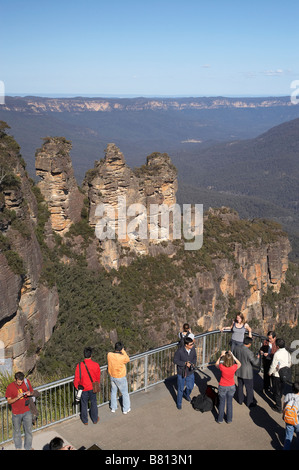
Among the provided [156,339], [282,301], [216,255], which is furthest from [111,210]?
[282,301]

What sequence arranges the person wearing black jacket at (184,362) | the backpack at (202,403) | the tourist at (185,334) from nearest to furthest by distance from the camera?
the person wearing black jacket at (184,362)
the backpack at (202,403)
the tourist at (185,334)

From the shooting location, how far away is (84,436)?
37.8ft

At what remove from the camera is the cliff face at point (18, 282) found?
20641 millimetres

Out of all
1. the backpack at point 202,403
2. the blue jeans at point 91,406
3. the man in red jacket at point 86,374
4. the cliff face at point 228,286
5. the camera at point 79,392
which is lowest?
the cliff face at point 228,286

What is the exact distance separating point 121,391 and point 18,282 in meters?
10.6

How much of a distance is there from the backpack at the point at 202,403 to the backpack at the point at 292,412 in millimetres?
2634

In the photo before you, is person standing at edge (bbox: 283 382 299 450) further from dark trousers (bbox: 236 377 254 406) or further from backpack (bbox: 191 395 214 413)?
backpack (bbox: 191 395 214 413)

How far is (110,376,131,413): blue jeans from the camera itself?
1222cm

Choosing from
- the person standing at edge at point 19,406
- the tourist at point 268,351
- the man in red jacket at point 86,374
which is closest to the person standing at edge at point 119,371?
the man in red jacket at point 86,374

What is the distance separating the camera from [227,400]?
1205cm

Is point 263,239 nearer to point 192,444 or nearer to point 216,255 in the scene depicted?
point 216,255

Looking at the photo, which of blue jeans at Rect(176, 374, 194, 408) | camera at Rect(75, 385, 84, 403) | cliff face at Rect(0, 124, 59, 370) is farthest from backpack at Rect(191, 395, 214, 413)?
cliff face at Rect(0, 124, 59, 370)

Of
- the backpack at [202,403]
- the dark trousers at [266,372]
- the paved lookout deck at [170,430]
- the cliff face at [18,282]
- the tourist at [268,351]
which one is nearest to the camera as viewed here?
the paved lookout deck at [170,430]

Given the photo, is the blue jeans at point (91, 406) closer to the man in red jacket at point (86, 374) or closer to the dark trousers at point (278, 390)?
the man in red jacket at point (86, 374)
